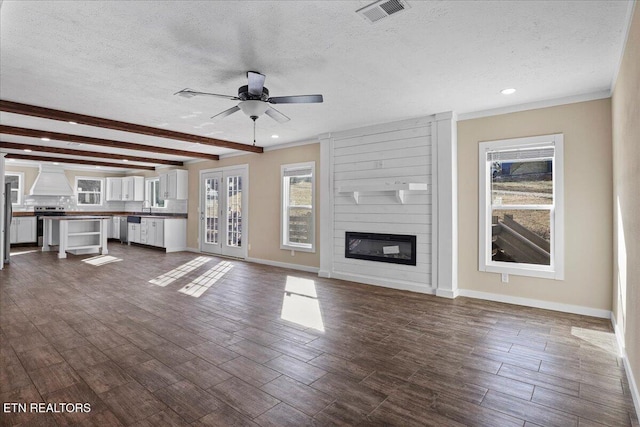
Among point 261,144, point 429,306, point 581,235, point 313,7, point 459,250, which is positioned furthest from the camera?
point 261,144

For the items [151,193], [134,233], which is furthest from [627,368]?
[151,193]

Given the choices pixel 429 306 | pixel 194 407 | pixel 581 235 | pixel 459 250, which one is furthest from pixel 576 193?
pixel 194 407

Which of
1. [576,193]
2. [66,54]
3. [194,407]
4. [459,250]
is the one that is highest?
[66,54]

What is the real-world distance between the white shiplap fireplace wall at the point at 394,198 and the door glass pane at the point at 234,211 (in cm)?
273

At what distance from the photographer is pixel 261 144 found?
7.22 m

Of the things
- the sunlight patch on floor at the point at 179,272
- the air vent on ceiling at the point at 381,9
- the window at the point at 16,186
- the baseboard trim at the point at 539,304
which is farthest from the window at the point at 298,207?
the window at the point at 16,186

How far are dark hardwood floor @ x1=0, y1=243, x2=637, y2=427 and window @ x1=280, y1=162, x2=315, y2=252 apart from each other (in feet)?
6.32

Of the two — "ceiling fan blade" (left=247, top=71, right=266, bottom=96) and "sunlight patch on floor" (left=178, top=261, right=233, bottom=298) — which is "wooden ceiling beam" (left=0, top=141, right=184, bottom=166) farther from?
"ceiling fan blade" (left=247, top=71, right=266, bottom=96)

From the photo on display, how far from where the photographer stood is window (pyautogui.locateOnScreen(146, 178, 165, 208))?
10594 mm

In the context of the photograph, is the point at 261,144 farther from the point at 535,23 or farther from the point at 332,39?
the point at 535,23

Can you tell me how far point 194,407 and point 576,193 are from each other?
4459 millimetres

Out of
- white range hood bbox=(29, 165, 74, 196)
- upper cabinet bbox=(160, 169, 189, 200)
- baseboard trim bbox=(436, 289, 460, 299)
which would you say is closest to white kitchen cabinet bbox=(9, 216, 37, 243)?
white range hood bbox=(29, 165, 74, 196)

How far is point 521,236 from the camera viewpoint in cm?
447

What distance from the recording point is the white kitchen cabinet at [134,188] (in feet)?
36.1
